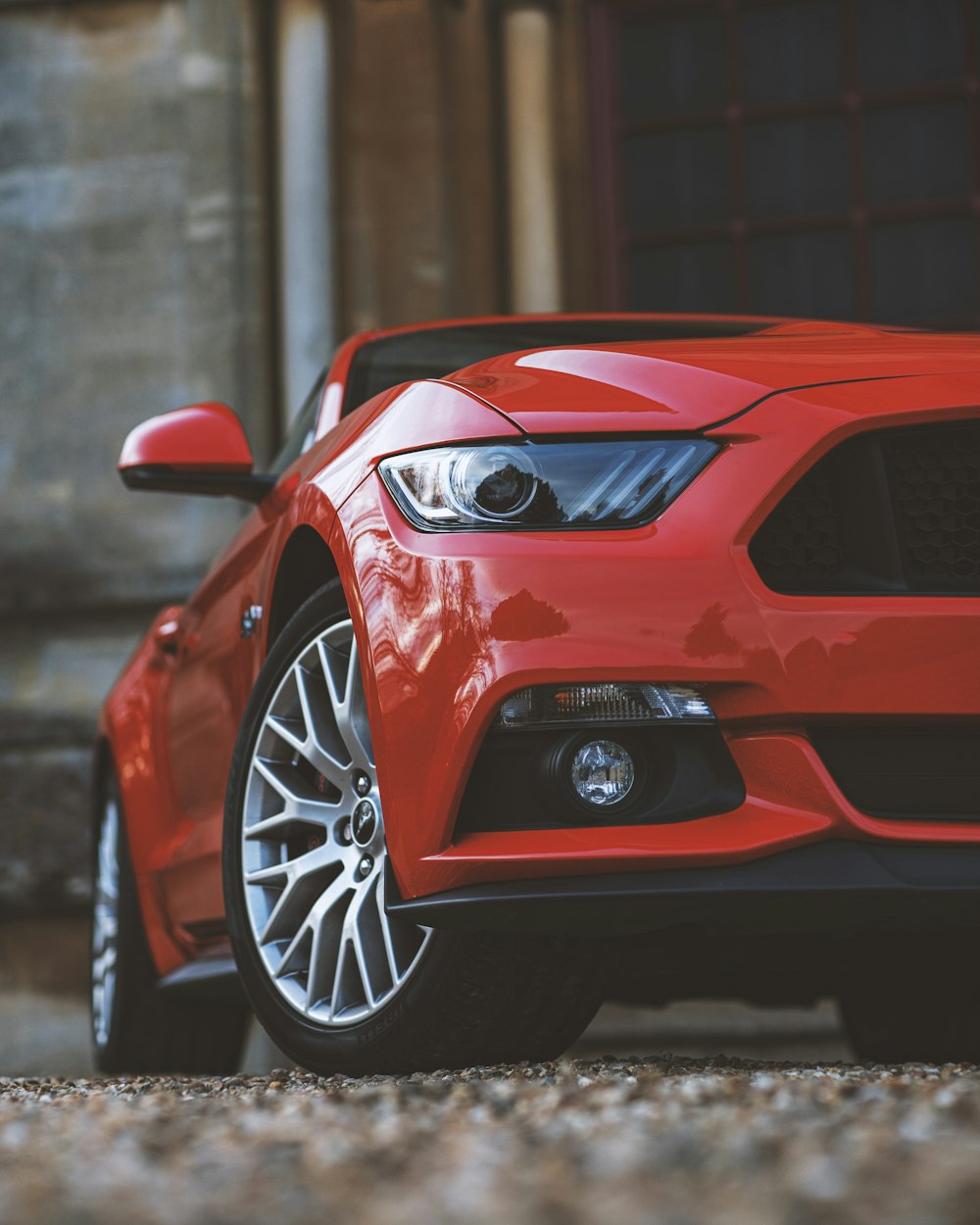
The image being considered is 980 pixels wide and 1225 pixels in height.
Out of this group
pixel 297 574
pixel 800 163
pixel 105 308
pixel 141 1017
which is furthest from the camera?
pixel 800 163

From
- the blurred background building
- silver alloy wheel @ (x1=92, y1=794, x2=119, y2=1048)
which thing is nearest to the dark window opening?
the blurred background building

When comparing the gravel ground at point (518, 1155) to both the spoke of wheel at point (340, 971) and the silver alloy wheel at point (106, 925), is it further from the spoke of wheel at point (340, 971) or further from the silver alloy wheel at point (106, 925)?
the silver alloy wheel at point (106, 925)

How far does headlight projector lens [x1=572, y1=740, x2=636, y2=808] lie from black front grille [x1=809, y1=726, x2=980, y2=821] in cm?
27

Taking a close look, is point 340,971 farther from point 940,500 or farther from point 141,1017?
point 141,1017

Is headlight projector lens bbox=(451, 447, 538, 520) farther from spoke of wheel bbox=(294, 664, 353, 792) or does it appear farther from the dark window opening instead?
the dark window opening

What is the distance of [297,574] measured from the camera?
124 inches

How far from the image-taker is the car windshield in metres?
3.77

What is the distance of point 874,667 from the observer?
2.37 m

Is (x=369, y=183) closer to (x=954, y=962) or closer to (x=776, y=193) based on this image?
(x=776, y=193)

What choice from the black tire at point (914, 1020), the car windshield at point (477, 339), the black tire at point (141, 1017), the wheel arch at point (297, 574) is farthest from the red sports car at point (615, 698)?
the black tire at point (141, 1017)

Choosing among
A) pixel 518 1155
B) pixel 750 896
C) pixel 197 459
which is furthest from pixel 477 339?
pixel 518 1155

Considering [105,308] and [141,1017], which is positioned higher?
[105,308]

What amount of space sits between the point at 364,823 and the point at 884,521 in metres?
0.92

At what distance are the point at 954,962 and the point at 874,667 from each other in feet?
3.21
